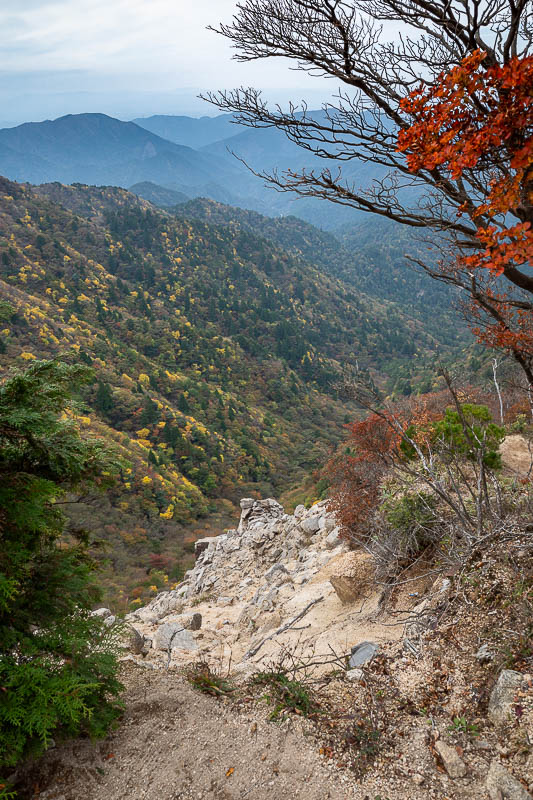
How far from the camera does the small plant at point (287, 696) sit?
3.74 metres

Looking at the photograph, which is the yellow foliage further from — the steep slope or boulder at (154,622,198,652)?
the steep slope

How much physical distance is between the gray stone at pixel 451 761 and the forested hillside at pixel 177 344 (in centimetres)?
287

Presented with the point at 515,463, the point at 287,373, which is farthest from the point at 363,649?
the point at 287,373

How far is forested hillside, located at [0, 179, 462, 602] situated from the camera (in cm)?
3606

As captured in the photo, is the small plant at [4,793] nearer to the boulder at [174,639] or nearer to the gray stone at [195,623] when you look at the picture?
the boulder at [174,639]

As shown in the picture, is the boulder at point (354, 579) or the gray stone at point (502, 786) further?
the boulder at point (354, 579)

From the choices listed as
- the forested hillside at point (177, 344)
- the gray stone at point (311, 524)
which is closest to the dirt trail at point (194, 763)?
the forested hillside at point (177, 344)

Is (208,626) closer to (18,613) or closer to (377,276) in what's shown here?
(18,613)

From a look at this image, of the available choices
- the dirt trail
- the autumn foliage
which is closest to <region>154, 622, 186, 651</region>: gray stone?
the dirt trail

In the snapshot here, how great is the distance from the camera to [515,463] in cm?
993

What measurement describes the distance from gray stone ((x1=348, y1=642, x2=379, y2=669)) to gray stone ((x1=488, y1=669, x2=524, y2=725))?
1.40 m

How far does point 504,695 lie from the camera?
9.57ft

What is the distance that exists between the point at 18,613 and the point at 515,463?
407 inches

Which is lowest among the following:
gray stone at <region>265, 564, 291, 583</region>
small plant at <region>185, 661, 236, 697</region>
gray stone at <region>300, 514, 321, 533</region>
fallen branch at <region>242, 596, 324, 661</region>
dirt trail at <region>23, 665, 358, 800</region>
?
gray stone at <region>265, 564, 291, 583</region>
